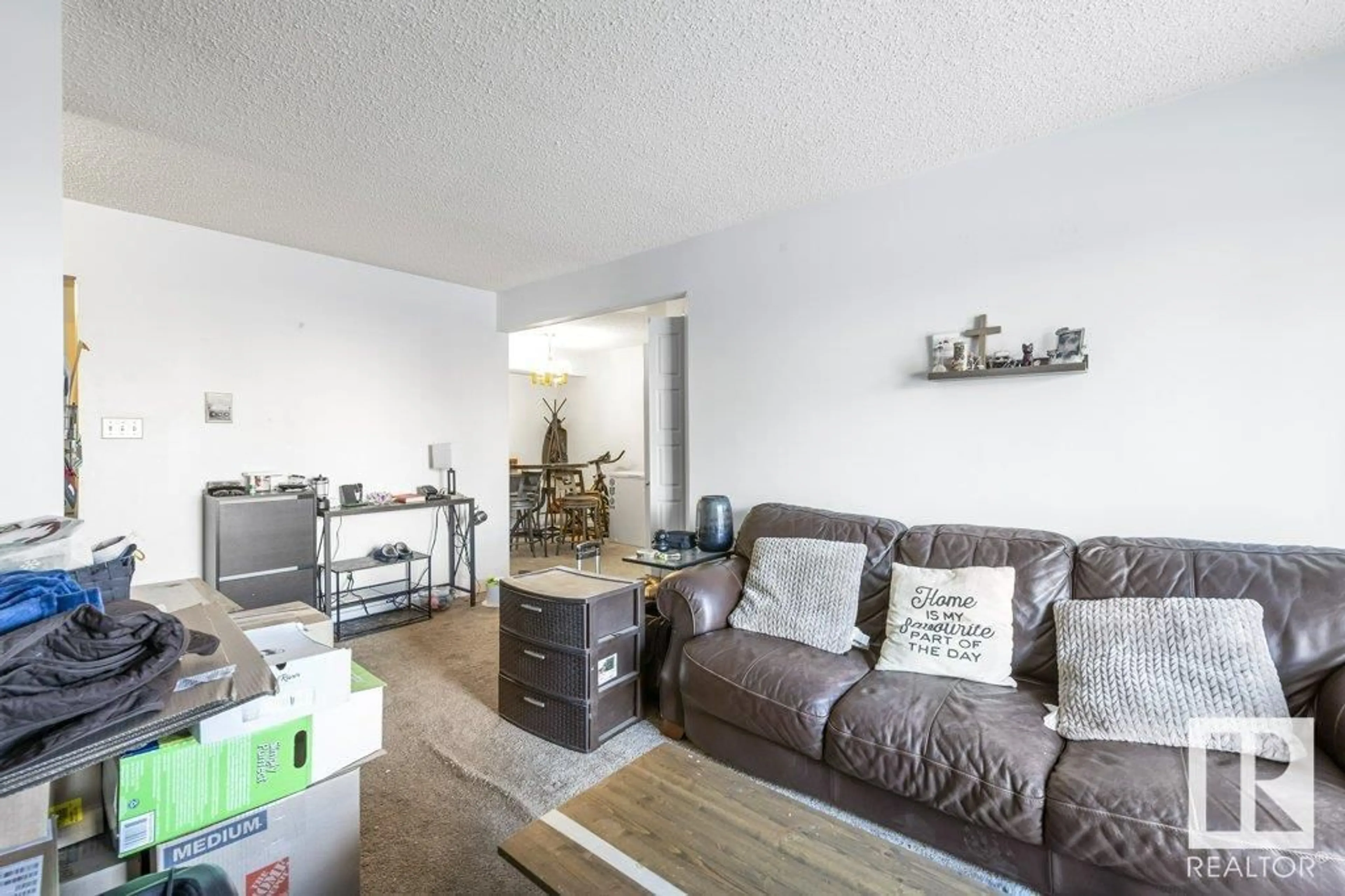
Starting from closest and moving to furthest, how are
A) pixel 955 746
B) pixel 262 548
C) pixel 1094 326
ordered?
pixel 955 746
pixel 1094 326
pixel 262 548

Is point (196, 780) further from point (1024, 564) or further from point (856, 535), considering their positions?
point (1024, 564)

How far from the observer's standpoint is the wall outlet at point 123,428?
3.12m

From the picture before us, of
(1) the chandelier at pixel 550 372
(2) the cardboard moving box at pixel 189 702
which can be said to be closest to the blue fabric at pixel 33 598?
(2) the cardboard moving box at pixel 189 702

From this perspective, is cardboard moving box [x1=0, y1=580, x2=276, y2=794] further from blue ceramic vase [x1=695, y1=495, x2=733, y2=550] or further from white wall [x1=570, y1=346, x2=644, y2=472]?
white wall [x1=570, y1=346, x2=644, y2=472]

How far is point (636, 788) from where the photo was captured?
1.49 metres

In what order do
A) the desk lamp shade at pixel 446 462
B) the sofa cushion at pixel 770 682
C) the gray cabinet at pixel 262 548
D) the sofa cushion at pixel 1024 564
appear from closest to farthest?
the sofa cushion at pixel 770 682 → the sofa cushion at pixel 1024 564 → the gray cabinet at pixel 262 548 → the desk lamp shade at pixel 446 462

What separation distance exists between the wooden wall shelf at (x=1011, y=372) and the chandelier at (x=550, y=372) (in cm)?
491

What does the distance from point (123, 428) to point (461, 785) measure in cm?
284

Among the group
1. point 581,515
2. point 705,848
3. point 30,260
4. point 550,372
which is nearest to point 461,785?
point 705,848

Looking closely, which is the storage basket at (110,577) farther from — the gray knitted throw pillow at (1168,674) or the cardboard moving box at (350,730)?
the gray knitted throw pillow at (1168,674)

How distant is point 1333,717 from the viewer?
4.84 ft

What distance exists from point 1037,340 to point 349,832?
9.39ft

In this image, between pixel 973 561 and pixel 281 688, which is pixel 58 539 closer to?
pixel 281 688

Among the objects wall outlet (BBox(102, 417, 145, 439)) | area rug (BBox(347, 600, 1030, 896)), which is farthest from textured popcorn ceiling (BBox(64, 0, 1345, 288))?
area rug (BBox(347, 600, 1030, 896))
